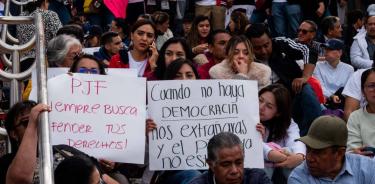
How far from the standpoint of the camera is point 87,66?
7.30 m

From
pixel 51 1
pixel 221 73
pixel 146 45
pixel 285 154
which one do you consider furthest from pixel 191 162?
pixel 51 1

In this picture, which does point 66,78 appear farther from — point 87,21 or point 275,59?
point 87,21

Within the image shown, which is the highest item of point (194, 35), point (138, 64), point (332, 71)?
point (194, 35)

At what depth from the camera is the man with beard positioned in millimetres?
13609

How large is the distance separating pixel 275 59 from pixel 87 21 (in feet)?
23.4

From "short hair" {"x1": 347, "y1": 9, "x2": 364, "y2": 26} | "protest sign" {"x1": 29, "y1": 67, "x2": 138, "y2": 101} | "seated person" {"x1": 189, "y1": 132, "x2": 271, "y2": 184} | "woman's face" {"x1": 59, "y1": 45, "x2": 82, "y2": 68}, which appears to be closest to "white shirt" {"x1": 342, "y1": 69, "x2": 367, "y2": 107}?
"protest sign" {"x1": 29, "y1": 67, "x2": 138, "y2": 101}

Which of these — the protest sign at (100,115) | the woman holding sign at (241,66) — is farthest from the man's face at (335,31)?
the protest sign at (100,115)

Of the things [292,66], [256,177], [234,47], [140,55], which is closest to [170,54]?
[234,47]

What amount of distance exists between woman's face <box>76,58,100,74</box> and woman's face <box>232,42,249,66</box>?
1566 mm

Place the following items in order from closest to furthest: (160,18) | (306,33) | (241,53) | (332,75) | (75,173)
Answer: (75,173) → (241,53) → (332,75) → (306,33) → (160,18)

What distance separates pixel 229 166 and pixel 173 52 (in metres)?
2.76

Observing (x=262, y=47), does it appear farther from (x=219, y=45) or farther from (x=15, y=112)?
(x=15, y=112)

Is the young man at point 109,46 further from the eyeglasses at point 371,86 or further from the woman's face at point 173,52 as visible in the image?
the eyeglasses at point 371,86

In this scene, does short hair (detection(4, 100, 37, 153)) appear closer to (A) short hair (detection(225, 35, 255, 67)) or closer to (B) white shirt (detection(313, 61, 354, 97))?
(A) short hair (detection(225, 35, 255, 67))
